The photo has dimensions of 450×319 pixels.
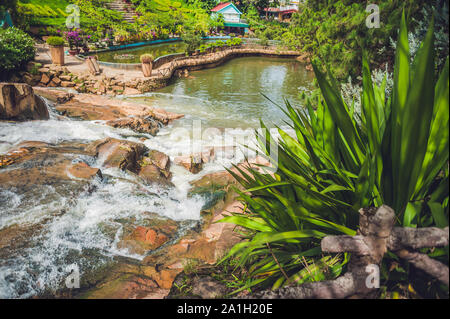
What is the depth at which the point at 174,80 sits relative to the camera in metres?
16.5

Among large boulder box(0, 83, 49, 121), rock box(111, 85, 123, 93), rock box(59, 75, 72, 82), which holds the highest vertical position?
rock box(59, 75, 72, 82)

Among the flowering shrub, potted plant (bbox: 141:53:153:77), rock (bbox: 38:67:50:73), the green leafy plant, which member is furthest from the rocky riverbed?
the flowering shrub

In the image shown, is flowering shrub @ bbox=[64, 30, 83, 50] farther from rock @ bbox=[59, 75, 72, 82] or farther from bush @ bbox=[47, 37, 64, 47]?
rock @ bbox=[59, 75, 72, 82]

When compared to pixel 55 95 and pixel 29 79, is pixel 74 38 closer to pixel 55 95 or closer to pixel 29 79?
pixel 29 79

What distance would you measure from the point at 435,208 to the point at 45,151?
633cm

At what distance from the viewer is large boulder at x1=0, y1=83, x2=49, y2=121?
6883mm

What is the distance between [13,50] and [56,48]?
2.08 meters

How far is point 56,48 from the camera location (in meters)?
12.4

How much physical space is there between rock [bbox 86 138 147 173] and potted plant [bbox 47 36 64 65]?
939 centimetres

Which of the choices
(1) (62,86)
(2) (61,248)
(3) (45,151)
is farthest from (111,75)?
(2) (61,248)

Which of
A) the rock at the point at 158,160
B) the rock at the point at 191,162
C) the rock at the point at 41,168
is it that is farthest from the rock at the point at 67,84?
the rock at the point at 191,162

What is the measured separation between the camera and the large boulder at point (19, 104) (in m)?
6.88

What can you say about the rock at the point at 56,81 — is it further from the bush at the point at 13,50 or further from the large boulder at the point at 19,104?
the large boulder at the point at 19,104
